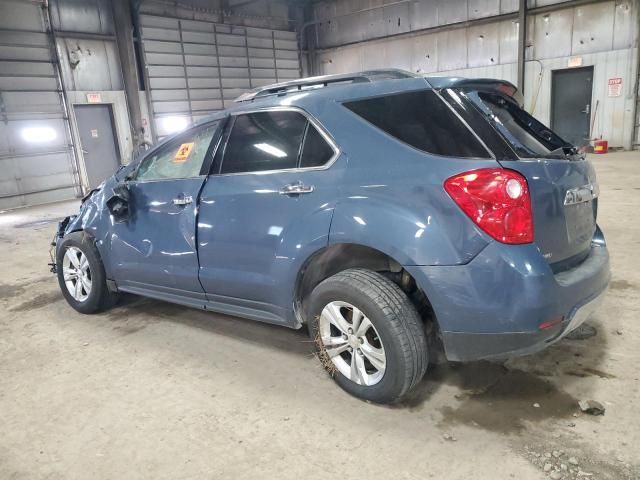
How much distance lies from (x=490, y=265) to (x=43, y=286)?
4321 mm

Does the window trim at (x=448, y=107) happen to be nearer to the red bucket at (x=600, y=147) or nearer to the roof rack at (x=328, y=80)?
the roof rack at (x=328, y=80)

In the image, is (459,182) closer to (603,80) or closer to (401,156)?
(401,156)

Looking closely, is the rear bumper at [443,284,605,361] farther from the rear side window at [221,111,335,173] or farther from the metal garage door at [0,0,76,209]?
the metal garage door at [0,0,76,209]

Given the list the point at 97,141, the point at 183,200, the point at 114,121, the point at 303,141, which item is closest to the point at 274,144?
the point at 303,141

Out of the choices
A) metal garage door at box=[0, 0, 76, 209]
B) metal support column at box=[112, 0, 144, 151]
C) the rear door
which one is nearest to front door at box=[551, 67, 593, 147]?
metal support column at box=[112, 0, 144, 151]

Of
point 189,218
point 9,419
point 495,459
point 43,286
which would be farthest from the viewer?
point 43,286

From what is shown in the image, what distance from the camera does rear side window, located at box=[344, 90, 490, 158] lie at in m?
2.03

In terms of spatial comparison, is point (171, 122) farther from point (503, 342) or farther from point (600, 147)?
point (503, 342)

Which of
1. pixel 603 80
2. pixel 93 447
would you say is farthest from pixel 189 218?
pixel 603 80

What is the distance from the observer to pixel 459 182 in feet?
6.40

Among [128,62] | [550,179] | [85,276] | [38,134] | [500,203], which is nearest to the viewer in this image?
[500,203]

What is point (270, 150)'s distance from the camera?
263 cm

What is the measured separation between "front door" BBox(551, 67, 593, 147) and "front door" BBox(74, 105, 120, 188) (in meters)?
11.7

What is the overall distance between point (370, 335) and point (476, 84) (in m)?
1.31
